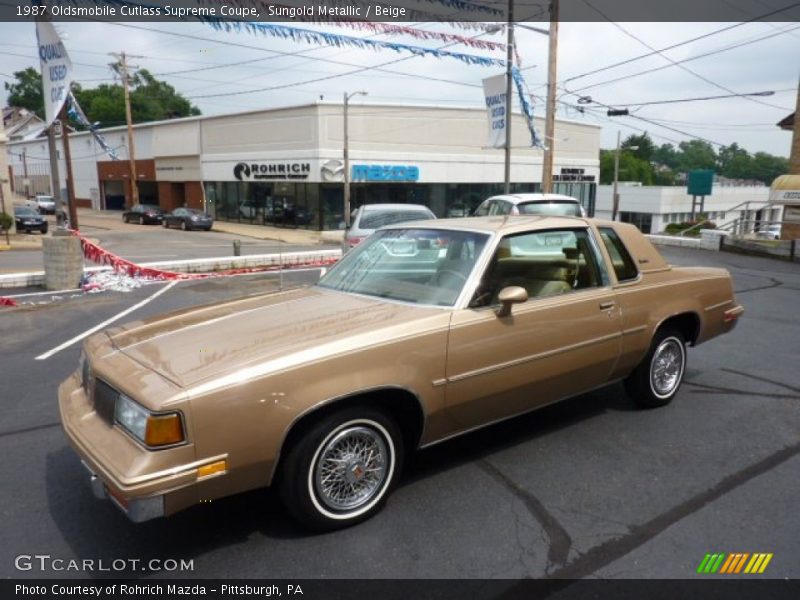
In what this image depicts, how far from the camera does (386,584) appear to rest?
9.12 ft

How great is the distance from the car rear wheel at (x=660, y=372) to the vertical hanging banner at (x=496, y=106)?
15.0 m

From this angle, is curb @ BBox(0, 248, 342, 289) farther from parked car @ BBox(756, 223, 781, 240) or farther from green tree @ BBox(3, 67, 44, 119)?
green tree @ BBox(3, 67, 44, 119)

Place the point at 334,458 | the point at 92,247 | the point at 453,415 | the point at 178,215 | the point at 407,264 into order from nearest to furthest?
the point at 334,458 < the point at 453,415 < the point at 407,264 < the point at 92,247 < the point at 178,215

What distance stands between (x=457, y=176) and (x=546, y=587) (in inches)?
1414

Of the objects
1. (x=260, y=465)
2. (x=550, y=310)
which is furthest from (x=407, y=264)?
(x=260, y=465)

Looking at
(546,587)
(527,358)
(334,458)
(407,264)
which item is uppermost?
(407,264)

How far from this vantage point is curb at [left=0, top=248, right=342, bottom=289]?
36.0 ft

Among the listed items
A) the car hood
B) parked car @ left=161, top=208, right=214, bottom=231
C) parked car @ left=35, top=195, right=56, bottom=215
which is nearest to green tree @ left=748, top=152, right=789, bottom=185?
parked car @ left=161, top=208, right=214, bottom=231

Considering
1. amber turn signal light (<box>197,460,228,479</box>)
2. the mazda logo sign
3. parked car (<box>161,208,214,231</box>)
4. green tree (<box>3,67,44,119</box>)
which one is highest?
green tree (<box>3,67,44,119</box>)

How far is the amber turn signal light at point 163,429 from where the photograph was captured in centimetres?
262

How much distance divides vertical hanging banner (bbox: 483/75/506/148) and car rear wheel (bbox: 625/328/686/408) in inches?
589

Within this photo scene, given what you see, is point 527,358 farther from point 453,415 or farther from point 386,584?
point 386,584

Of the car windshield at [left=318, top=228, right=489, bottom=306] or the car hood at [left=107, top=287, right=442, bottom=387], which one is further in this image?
the car windshield at [left=318, top=228, right=489, bottom=306]

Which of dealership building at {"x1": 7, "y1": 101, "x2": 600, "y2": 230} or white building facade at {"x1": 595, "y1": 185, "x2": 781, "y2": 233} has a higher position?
dealership building at {"x1": 7, "y1": 101, "x2": 600, "y2": 230}
